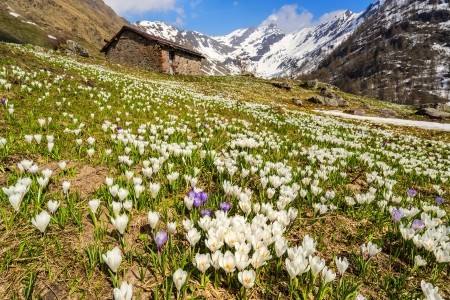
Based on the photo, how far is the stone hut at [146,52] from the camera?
3712 centimetres

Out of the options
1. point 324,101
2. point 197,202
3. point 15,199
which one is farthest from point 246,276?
point 324,101

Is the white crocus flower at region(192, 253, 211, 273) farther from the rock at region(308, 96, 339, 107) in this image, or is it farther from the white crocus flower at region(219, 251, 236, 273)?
the rock at region(308, 96, 339, 107)

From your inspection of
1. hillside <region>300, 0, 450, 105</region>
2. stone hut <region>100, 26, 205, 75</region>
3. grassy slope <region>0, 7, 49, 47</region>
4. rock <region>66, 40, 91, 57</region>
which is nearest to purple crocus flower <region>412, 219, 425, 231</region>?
stone hut <region>100, 26, 205, 75</region>

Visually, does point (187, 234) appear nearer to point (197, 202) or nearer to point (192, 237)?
point (192, 237)

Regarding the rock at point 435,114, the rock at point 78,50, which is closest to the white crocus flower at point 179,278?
the rock at point 435,114

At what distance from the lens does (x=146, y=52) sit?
38.0 metres

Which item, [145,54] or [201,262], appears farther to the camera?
[145,54]

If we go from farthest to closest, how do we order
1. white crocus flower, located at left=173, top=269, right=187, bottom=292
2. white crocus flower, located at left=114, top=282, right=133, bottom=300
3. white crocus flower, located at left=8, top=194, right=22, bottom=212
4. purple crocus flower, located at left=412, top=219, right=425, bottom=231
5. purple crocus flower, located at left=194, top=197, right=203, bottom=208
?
purple crocus flower, located at left=412, top=219, right=425, bottom=231 < purple crocus flower, located at left=194, top=197, right=203, bottom=208 < white crocus flower, located at left=8, top=194, right=22, bottom=212 < white crocus flower, located at left=173, top=269, right=187, bottom=292 < white crocus flower, located at left=114, top=282, right=133, bottom=300

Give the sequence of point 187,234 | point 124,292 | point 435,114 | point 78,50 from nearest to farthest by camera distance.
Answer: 1. point 124,292
2. point 187,234
3. point 435,114
4. point 78,50

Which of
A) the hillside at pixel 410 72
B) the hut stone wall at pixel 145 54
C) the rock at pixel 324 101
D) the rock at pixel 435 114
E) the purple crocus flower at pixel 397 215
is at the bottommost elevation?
the purple crocus flower at pixel 397 215

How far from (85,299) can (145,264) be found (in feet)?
1.76

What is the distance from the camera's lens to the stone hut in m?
37.1

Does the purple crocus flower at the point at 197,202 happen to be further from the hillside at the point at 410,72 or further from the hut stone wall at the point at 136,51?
the hillside at the point at 410,72

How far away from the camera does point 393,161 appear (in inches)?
306
